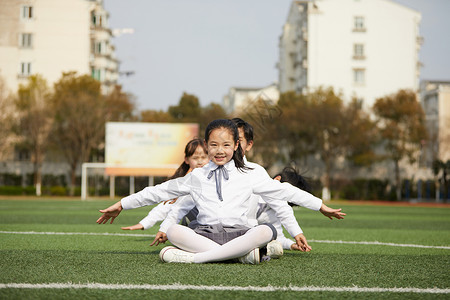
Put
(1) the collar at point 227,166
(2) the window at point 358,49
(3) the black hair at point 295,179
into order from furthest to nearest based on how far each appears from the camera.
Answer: (2) the window at point 358,49 < (3) the black hair at point 295,179 < (1) the collar at point 227,166

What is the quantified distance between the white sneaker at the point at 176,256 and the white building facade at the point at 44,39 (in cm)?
3942

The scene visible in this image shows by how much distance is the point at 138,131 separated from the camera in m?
31.5

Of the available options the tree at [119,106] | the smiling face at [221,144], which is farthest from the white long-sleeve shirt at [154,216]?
the tree at [119,106]

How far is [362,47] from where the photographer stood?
149 ft

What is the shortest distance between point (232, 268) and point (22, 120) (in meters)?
35.4

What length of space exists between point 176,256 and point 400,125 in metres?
36.0

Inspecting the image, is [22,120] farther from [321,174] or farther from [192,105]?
[321,174]

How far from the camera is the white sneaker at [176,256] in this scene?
4.84m

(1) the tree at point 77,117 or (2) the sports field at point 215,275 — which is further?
(1) the tree at point 77,117

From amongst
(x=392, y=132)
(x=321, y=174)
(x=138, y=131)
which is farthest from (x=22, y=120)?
(x=392, y=132)

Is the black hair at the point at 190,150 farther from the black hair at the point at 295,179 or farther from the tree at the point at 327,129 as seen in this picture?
the tree at the point at 327,129

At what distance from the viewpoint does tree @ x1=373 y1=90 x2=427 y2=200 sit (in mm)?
37938

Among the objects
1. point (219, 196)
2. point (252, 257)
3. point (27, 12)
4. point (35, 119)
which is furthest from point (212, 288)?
point (27, 12)

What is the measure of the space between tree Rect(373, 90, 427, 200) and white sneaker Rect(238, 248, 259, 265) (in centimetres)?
3450
